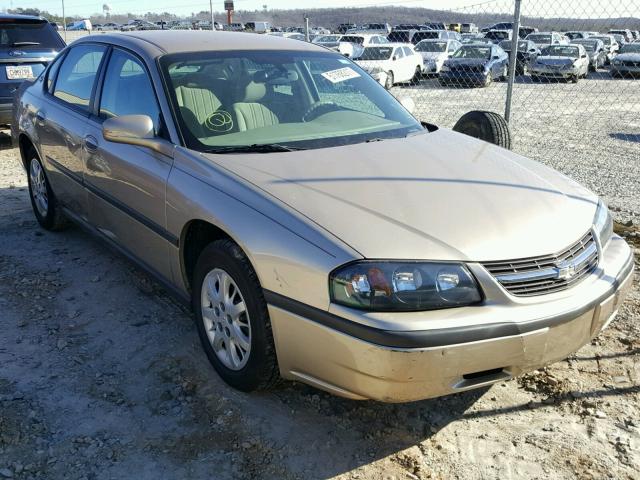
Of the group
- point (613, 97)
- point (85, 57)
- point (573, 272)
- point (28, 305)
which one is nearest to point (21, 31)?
point (85, 57)

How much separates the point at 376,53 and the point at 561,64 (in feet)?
22.5

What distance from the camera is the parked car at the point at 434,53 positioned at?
910 inches

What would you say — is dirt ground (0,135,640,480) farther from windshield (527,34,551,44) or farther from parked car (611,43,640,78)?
windshield (527,34,551,44)

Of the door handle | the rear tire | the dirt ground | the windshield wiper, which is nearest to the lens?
the dirt ground

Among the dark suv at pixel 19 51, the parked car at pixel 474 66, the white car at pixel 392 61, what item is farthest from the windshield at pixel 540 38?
the dark suv at pixel 19 51

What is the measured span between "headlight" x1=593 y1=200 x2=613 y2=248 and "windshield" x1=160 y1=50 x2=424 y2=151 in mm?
1194

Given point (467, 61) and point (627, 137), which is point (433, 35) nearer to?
point (467, 61)

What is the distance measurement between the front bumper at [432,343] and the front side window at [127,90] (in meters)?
1.61

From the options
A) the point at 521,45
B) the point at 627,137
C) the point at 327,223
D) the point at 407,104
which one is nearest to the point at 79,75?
the point at 407,104

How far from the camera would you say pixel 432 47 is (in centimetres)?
2469

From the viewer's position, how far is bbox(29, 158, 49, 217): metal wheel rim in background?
5223 mm

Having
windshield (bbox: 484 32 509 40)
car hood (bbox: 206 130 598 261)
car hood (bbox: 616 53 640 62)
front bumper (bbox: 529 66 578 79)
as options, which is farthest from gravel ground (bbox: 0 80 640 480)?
windshield (bbox: 484 32 509 40)

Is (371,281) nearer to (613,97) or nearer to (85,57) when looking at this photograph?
(85,57)

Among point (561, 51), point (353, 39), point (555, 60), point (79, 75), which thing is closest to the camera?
point (79, 75)
